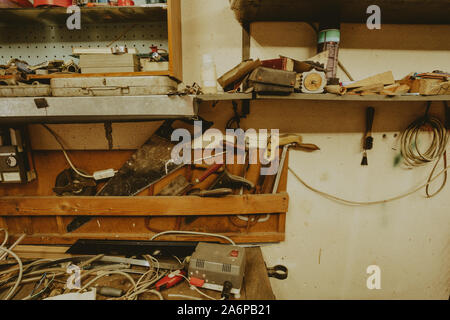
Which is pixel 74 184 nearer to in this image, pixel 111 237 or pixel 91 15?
pixel 111 237

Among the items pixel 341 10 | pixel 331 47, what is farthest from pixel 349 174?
pixel 341 10

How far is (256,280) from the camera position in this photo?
95 cm

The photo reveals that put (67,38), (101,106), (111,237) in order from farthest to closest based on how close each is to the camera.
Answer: (111,237) < (67,38) < (101,106)

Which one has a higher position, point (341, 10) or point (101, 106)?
point (341, 10)

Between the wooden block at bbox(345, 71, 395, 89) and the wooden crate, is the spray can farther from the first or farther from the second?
the wooden crate

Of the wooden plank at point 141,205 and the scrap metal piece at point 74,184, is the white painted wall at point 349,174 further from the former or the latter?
the scrap metal piece at point 74,184

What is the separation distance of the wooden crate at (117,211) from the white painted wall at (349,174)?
0.67ft

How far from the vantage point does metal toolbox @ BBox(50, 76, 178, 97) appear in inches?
32.3

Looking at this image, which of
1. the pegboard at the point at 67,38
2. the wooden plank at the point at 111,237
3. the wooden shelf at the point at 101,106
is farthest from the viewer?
the wooden plank at the point at 111,237

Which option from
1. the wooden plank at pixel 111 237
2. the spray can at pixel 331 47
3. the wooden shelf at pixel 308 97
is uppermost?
the spray can at pixel 331 47

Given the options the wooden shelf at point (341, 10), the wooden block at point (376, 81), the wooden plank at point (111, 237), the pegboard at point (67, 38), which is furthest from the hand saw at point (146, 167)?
the wooden block at point (376, 81)

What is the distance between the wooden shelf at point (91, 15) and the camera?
34.2 inches

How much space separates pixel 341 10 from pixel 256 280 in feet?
3.84

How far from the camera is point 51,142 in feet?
3.78
